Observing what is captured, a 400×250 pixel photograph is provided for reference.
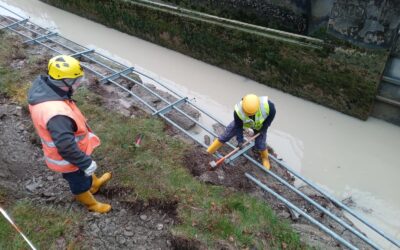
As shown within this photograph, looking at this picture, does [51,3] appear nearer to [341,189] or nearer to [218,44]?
[218,44]

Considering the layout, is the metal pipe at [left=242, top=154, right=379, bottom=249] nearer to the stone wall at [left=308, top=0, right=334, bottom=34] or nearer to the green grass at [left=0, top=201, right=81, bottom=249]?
the green grass at [left=0, top=201, right=81, bottom=249]

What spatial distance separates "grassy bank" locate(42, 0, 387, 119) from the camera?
7523 mm

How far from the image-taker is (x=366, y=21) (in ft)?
23.2

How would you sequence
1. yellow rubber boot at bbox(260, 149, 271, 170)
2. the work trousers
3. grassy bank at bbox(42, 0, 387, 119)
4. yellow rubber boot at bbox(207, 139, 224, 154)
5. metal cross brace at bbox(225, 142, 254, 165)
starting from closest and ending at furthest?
the work trousers → metal cross brace at bbox(225, 142, 254, 165) → yellow rubber boot at bbox(207, 139, 224, 154) → yellow rubber boot at bbox(260, 149, 271, 170) → grassy bank at bbox(42, 0, 387, 119)

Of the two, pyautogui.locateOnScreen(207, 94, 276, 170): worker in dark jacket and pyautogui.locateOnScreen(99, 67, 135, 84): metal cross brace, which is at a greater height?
pyautogui.locateOnScreen(207, 94, 276, 170): worker in dark jacket

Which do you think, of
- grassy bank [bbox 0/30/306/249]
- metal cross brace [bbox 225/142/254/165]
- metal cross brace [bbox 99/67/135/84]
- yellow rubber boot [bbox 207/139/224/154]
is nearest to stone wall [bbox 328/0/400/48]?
metal cross brace [bbox 225/142/254/165]

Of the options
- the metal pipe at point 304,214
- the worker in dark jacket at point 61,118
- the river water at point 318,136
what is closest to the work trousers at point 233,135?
the metal pipe at point 304,214

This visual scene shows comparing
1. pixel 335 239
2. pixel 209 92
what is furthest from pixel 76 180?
pixel 209 92

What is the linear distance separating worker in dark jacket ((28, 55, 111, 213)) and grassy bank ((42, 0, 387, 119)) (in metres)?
5.70

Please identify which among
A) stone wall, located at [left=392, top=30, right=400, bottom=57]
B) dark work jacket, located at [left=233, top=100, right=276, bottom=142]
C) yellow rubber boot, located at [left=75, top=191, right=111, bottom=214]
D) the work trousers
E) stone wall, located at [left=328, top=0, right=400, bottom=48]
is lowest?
yellow rubber boot, located at [left=75, top=191, right=111, bottom=214]

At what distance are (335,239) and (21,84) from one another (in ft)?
20.9

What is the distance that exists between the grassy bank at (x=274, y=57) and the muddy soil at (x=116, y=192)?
→ 108 inches

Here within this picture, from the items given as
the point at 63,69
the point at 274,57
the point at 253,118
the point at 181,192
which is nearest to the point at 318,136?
the point at 274,57

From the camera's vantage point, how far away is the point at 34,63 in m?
8.14
